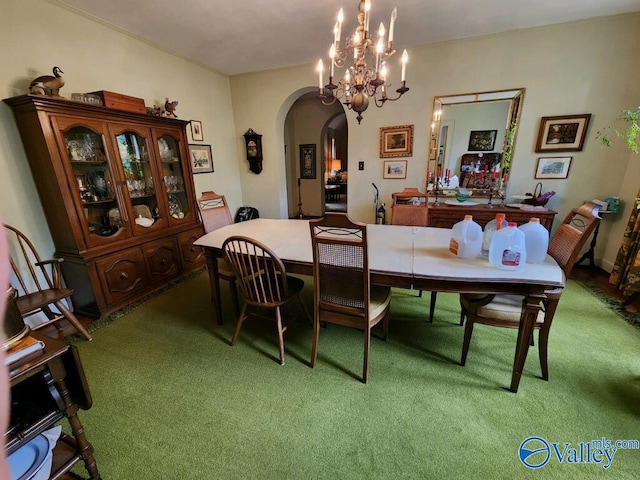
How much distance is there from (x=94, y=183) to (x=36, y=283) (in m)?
0.92

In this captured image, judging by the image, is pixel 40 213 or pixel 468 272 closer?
pixel 468 272

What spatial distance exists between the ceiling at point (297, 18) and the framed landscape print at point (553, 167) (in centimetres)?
136

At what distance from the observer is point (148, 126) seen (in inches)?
105

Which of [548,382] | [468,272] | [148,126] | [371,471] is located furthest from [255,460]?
[148,126]

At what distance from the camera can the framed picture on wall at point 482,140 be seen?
3.28m

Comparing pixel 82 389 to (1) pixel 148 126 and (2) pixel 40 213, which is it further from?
(1) pixel 148 126

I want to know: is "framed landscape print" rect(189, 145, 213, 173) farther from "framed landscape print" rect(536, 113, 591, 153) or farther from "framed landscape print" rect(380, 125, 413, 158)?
"framed landscape print" rect(536, 113, 591, 153)

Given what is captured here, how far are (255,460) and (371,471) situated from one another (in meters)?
0.54

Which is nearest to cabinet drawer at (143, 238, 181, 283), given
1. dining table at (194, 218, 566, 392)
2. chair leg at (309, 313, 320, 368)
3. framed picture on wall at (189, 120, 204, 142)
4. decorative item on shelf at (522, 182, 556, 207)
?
dining table at (194, 218, 566, 392)

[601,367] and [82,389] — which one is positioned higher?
[82,389]

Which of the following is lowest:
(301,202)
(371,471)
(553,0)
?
(371,471)

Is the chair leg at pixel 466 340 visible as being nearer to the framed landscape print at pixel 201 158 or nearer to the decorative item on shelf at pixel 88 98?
the decorative item on shelf at pixel 88 98

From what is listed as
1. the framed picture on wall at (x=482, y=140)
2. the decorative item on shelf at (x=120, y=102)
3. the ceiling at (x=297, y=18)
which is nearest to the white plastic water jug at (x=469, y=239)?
the ceiling at (x=297, y=18)

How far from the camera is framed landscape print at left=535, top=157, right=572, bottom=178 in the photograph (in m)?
3.02
